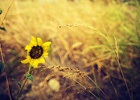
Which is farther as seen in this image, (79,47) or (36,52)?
(79,47)

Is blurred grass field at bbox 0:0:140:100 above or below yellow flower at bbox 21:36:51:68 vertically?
below

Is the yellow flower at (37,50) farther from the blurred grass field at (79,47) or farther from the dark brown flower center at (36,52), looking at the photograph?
the blurred grass field at (79,47)

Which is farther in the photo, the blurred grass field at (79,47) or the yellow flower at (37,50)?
the blurred grass field at (79,47)

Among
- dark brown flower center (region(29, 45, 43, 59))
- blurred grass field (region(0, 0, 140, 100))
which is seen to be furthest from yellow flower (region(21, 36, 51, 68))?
blurred grass field (region(0, 0, 140, 100))

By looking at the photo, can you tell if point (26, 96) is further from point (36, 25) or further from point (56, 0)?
point (56, 0)

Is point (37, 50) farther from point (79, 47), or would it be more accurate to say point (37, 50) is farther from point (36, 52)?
point (79, 47)

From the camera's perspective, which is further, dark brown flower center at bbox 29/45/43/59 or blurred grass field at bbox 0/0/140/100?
blurred grass field at bbox 0/0/140/100

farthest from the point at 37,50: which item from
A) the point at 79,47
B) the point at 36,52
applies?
the point at 79,47

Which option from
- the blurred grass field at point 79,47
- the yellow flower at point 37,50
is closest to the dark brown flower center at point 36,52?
the yellow flower at point 37,50

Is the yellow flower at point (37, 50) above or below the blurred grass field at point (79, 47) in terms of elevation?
above

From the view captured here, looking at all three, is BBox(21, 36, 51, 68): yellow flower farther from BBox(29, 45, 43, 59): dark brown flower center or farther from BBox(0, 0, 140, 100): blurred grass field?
BBox(0, 0, 140, 100): blurred grass field
